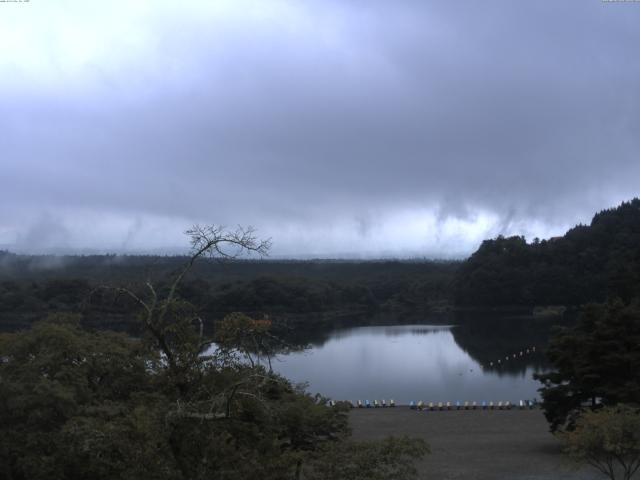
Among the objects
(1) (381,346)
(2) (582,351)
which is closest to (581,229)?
(1) (381,346)

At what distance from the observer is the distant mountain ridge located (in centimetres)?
9175

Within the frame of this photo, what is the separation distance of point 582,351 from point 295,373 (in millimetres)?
28387

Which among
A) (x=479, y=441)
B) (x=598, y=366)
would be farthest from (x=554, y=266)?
(x=598, y=366)

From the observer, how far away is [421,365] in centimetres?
4884

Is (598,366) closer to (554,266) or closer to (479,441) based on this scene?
(479,441)

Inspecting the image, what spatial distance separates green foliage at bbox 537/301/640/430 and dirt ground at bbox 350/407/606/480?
1.49 m

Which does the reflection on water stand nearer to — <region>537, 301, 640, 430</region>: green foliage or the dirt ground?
the dirt ground

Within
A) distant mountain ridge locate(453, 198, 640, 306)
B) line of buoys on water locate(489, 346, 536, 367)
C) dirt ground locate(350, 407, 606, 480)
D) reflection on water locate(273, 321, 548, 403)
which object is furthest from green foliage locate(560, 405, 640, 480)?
distant mountain ridge locate(453, 198, 640, 306)

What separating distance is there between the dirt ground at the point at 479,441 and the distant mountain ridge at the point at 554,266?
214ft

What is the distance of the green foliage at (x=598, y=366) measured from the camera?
61.0ft

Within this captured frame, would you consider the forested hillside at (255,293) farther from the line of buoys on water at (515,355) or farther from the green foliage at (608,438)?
the green foliage at (608,438)

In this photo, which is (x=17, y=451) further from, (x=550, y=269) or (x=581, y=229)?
(x=581, y=229)

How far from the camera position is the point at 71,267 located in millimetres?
149125

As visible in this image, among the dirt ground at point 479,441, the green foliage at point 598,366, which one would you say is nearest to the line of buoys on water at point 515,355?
the dirt ground at point 479,441
